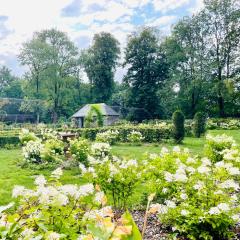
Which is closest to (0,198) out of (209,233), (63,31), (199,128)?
(209,233)

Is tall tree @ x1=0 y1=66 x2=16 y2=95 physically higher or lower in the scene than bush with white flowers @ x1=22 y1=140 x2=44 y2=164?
higher

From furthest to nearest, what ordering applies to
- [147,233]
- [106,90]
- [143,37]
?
[106,90] → [143,37] → [147,233]

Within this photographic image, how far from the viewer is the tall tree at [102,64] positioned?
4678 cm

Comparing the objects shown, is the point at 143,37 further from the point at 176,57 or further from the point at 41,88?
the point at 41,88

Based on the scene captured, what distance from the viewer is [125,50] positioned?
43.9 meters

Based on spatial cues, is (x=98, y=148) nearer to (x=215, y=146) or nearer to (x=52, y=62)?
(x=215, y=146)

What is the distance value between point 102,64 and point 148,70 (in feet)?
23.9

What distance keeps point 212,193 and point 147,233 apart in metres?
1.07

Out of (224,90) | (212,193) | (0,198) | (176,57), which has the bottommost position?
(0,198)

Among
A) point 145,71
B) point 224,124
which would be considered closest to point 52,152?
point 224,124

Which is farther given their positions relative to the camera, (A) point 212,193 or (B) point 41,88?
(B) point 41,88

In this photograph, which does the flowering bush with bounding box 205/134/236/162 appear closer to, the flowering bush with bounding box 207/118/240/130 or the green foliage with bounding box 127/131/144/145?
the green foliage with bounding box 127/131/144/145

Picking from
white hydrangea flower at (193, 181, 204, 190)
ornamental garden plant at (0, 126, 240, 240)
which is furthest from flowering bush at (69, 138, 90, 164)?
white hydrangea flower at (193, 181, 204, 190)

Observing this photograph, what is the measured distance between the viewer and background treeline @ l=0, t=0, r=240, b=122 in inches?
1430
